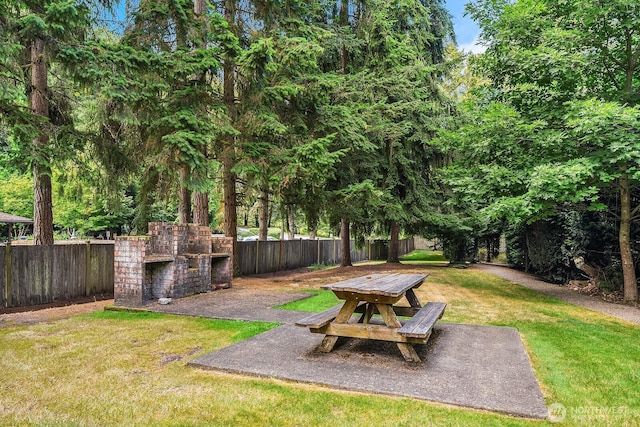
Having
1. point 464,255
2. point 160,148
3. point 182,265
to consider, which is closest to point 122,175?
point 160,148

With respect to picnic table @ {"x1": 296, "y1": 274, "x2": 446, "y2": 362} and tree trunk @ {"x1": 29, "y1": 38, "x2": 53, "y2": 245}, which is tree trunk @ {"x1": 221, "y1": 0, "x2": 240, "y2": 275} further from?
picnic table @ {"x1": 296, "y1": 274, "x2": 446, "y2": 362}

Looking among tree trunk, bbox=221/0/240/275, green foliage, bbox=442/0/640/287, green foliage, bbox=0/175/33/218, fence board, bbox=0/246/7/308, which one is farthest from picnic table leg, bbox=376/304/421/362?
green foliage, bbox=0/175/33/218

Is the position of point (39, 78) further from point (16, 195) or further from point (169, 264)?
point (16, 195)

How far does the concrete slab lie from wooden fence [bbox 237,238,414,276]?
31.4 ft

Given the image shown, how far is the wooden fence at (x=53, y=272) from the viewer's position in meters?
8.07

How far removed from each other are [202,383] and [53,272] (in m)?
6.53

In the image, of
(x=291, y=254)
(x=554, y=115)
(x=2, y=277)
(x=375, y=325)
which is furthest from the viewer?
(x=291, y=254)

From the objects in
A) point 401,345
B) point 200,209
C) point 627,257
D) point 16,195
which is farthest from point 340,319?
point 16,195

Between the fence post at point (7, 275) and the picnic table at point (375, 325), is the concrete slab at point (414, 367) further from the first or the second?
the fence post at point (7, 275)

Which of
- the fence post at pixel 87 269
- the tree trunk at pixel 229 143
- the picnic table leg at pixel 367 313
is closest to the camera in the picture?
the picnic table leg at pixel 367 313

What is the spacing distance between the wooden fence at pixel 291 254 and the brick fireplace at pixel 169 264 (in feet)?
12.4

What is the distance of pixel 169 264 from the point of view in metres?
8.98

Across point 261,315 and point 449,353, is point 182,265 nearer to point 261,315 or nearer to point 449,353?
point 261,315

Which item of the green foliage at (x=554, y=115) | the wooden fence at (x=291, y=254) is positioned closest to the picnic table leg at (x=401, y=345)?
the green foliage at (x=554, y=115)
